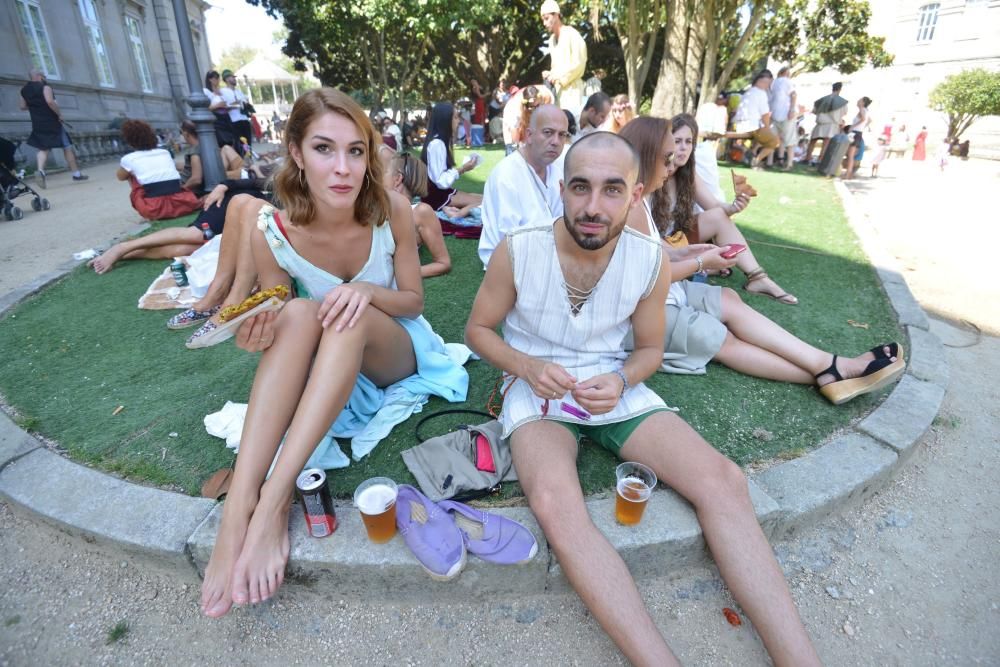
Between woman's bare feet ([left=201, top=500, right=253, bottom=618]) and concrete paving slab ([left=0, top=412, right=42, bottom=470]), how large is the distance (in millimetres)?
1390

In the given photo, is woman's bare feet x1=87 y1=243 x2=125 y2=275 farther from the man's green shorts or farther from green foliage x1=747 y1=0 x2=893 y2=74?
green foliage x1=747 y1=0 x2=893 y2=74

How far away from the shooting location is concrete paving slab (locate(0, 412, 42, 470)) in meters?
2.47

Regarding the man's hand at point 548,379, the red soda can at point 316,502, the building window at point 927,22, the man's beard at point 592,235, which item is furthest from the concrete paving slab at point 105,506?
the building window at point 927,22

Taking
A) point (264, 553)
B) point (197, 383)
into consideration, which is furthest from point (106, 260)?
point (264, 553)

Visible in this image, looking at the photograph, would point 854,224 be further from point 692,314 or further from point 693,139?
point 692,314

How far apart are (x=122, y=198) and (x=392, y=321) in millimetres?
9415

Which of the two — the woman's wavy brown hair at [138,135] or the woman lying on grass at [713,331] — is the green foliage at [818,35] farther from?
the woman's wavy brown hair at [138,135]

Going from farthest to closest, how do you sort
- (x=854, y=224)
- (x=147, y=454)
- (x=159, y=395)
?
1. (x=854, y=224)
2. (x=159, y=395)
3. (x=147, y=454)

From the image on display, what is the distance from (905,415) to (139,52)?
90.6 feet

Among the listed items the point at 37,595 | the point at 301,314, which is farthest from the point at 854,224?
the point at 37,595

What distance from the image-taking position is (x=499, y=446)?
7.65 feet

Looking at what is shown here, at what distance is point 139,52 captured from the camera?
20.9 metres

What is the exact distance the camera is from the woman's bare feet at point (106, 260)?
5.14 m

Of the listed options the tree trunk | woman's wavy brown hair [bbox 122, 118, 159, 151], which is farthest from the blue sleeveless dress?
the tree trunk
